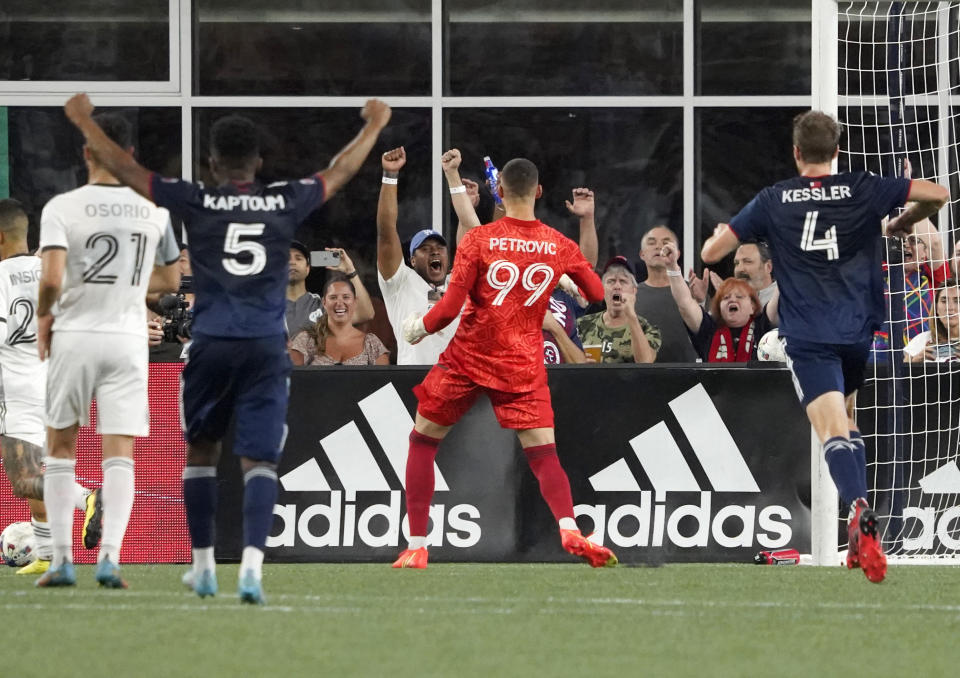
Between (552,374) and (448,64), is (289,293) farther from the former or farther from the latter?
(448,64)

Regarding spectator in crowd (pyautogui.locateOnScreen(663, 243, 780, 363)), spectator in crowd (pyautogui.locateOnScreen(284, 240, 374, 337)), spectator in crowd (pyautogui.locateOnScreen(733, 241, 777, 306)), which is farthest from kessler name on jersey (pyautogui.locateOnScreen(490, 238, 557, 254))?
spectator in crowd (pyautogui.locateOnScreen(733, 241, 777, 306))

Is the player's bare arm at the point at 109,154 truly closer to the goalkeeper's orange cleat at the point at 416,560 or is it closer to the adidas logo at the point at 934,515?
the goalkeeper's orange cleat at the point at 416,560

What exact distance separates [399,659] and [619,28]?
34.1 ft

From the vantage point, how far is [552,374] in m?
10.7

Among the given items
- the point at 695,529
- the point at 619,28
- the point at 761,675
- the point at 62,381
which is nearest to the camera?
the point at 761,675

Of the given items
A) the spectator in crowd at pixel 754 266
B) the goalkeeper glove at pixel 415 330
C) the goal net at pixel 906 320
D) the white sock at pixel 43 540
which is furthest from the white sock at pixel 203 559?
the spectator in crowd at pixel 754 266

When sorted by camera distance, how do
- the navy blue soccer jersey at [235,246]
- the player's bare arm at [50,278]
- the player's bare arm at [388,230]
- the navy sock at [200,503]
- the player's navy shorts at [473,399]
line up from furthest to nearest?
the player's bare arm at [388,230]
the player's navy shorts at [473,399]
the player's bare arm at [50,278]
the navy sock at [200,503]
the navy blue soccer jersey at [235,246]

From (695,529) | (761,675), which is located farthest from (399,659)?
(695,529)

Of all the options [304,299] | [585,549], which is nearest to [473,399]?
[585,549]

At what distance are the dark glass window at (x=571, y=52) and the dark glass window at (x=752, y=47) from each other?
0.79 ft

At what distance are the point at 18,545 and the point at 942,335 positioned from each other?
5582 millimetres

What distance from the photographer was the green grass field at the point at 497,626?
5652 millimetres

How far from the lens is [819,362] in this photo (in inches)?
338

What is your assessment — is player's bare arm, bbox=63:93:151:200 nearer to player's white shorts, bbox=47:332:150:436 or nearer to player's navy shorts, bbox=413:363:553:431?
player's white shorts, bbox=47:332:150:436
